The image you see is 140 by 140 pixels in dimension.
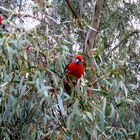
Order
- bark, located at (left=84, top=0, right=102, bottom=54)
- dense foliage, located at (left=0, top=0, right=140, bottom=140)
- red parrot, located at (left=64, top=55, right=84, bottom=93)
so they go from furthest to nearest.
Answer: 1. bark, located at (left=84, top=0, right=102, bottom=54)
2. red parrot, located at (left=64, top=55, right=84, bottom=93)
3. dense foliage, located at (left=0, top=0, right=140, bottom=140)

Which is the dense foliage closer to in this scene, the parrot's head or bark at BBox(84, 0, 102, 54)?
the parrot's head

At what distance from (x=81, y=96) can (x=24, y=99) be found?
12.8 inches

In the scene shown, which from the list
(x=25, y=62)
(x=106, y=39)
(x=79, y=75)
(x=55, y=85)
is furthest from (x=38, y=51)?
(x=106, y=39)

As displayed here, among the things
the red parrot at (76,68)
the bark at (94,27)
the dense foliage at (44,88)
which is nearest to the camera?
the dense foliage at (44,88)

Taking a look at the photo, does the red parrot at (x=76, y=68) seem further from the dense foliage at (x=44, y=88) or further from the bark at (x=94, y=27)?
the bark at (x=94, y=27)

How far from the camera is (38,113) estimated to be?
1876 millimetres

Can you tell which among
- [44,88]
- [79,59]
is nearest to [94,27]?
[79,59]

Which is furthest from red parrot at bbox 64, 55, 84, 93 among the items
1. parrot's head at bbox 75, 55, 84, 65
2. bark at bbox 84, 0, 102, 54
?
bark at bbox 84, 0, 102, 54

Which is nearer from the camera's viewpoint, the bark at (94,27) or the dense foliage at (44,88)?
the dense foliage at (44,88)

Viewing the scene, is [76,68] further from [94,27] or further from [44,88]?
[94,27]

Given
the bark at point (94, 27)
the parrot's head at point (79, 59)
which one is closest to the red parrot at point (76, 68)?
the parrot's head at point (79, 59)

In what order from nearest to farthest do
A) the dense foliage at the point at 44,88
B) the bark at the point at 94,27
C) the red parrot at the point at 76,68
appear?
1. the dense foliage at the point at 44,88
2. the red parrot at the point at 76,68
3. the bark at the point at 94,27

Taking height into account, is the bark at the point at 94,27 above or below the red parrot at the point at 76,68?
above

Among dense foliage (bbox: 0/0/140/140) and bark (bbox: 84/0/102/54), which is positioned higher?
bark (bbox: 84/0/102/54)
